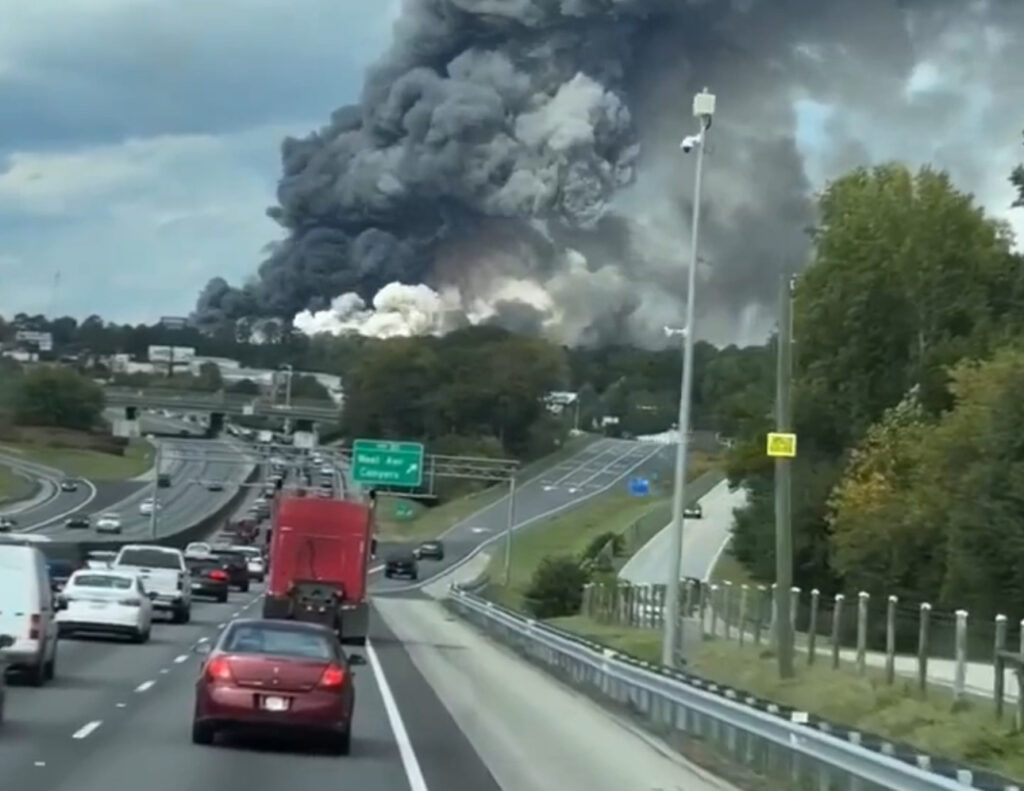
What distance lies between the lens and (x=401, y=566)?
100 meters

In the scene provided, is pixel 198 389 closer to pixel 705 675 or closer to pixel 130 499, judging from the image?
pixel 130 499

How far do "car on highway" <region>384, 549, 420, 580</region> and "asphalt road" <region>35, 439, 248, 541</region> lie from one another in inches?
419

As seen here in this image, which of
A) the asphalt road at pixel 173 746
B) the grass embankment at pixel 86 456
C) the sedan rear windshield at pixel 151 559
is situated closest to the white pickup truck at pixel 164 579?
the sedan rear windshield at pixel 151 559

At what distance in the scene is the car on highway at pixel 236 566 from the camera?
243 ft

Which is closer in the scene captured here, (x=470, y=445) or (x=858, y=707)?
(x=858, y=707)

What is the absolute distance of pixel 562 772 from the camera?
20.7 m

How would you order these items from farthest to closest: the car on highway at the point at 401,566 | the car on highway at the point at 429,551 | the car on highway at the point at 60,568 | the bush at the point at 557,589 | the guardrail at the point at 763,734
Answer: the car on highway at the point at 429,551
the car on highway at the point at 401,566
the bush at the point at 557,589
the car on highway at the point at 60,568
the guardrail at the point at 763,734

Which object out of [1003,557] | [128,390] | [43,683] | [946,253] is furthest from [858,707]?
[128,390]

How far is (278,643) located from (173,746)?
1.50m

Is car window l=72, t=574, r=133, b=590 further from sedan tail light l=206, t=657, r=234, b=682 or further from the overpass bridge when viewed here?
the overpass bridge

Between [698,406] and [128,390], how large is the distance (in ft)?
158

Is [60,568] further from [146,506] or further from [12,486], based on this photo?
[12,486]

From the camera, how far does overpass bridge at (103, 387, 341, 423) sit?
128125 mm

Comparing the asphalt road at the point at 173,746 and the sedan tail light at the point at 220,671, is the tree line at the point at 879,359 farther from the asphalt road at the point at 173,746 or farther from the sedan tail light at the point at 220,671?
the sedan tail light at the point at 220,671
